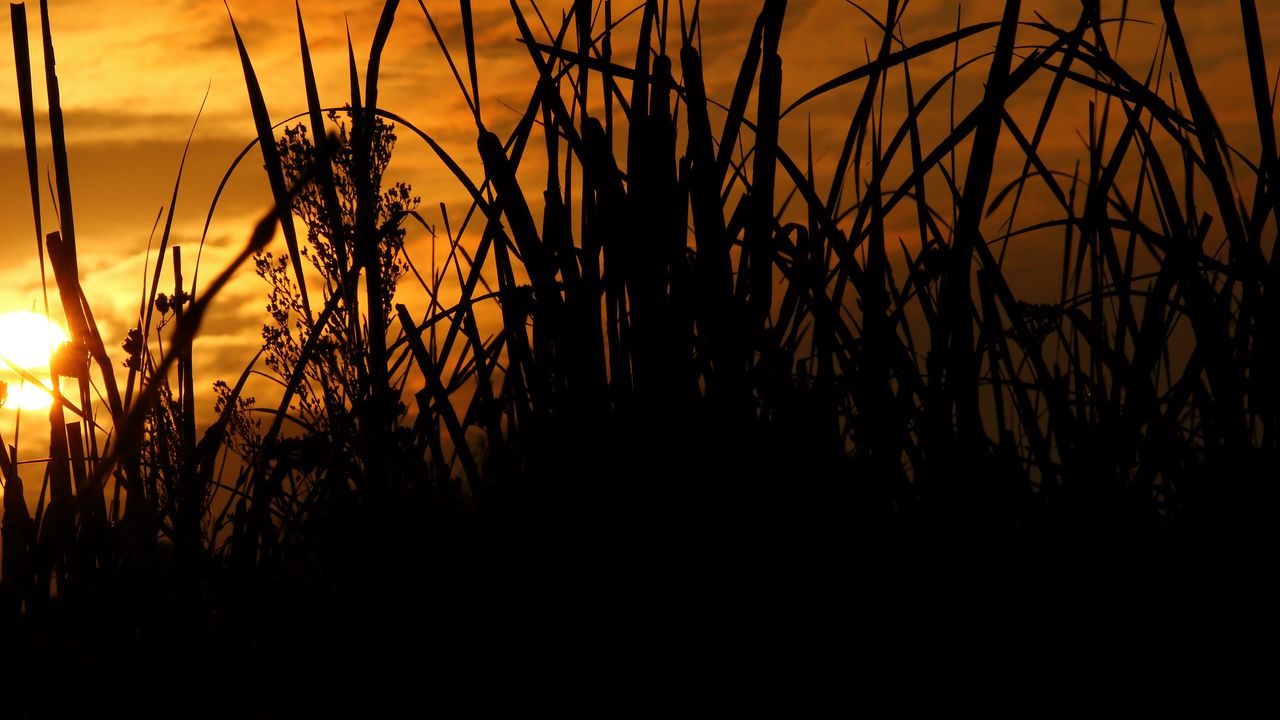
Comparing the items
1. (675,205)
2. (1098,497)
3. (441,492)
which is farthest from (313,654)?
(1098,497)

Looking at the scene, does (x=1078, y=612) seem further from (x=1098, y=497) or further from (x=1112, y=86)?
(x=1112, y=86)

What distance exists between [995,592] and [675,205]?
530 mm

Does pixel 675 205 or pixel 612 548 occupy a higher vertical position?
pixel 675 205

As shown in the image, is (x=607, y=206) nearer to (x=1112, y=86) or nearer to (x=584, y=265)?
(x=584, y=265)

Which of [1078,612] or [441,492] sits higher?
[441,492]

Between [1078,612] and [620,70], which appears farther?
[620,70]

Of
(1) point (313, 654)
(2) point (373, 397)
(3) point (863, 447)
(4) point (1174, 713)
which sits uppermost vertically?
(2) point (373, 397)

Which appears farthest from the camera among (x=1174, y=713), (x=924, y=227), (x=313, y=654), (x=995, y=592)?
(x=924, y=227)

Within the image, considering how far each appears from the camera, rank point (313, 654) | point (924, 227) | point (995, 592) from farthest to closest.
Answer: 1. point (924, 227)
2. point (313, 654)
3. point (995, 592)

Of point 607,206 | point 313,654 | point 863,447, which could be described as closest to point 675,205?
point 607,206

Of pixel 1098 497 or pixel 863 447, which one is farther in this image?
pixel 863 447

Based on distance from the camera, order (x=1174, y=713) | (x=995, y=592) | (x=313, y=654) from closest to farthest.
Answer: (x=1174, y=713)
(x=995, y=592)
(x=313, y=654)

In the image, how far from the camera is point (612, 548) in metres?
1.12

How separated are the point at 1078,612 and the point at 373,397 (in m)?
0.80
